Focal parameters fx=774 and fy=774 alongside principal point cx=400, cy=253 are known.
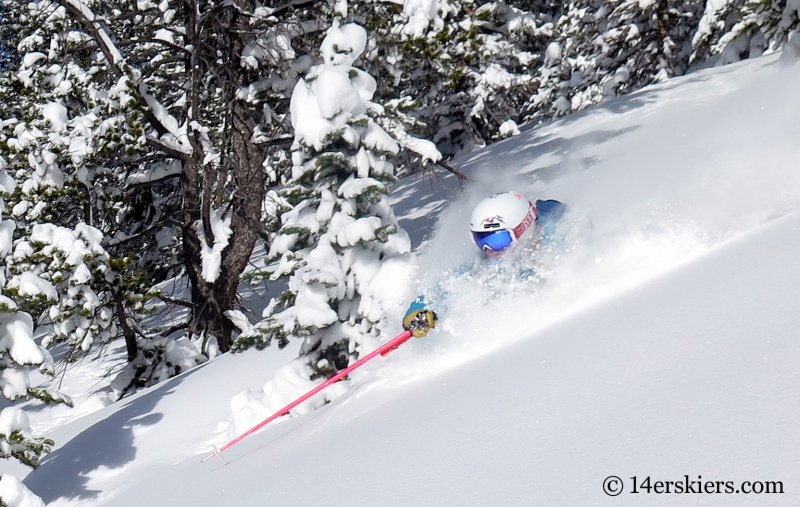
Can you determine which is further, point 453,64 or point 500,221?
point 453,64

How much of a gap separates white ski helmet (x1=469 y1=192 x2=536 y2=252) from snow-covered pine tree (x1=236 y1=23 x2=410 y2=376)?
83cm

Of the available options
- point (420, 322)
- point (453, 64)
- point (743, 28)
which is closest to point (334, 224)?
point (420, 322)

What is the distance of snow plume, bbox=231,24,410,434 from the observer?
734 cm

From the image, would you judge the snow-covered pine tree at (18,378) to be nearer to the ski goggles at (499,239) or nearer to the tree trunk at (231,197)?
the ski goggles at (499,239)

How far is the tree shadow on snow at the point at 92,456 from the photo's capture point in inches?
262

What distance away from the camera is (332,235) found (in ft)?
24.5

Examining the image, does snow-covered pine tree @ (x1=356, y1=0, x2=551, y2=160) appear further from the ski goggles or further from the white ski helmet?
the ski goggles

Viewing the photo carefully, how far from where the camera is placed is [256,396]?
764cm

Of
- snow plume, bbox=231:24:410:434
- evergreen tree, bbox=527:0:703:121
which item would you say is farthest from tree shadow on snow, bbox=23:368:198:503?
evergreen tree, bbox=527:0:703:121

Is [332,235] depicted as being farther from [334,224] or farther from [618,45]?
[618,45]

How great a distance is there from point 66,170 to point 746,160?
29.2 feet

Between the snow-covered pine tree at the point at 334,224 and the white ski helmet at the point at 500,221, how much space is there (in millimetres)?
833

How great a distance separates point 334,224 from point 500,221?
159 centimetres

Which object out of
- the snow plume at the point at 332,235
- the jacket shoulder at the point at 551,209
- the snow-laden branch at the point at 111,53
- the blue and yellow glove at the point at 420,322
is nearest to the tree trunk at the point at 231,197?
the snow-laden branch at the point at 111,53
